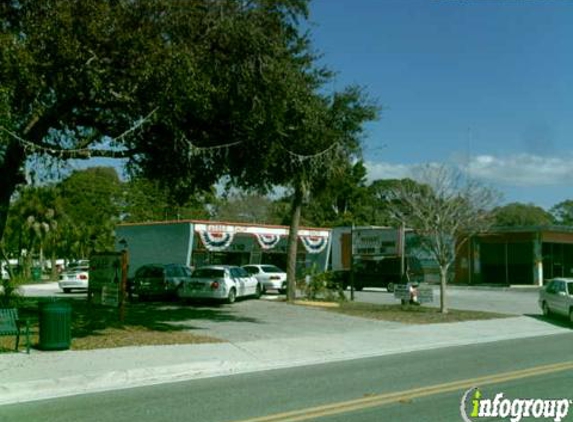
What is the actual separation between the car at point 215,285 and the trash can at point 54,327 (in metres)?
13.2

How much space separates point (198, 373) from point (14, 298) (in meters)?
11.6

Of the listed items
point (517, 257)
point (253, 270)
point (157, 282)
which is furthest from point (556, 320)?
point (517, 257)

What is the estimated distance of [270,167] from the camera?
19031 mm

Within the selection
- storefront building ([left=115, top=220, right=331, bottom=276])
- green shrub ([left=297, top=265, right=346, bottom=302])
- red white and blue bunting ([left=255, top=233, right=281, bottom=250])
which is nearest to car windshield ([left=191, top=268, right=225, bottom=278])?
green shrub ([left=297, top=265, right=346, bottom=302])

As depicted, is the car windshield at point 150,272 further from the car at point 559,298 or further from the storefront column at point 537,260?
the storefront column at point 537,260

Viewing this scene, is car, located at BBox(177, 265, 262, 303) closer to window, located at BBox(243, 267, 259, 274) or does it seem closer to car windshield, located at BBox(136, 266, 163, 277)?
car windshield, located at BBox(136, 266, 163, 277)

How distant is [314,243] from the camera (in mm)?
49562

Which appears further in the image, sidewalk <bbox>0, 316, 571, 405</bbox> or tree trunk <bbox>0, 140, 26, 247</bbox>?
tree trunk <bbox>0, 140, 26, 247</bbox>

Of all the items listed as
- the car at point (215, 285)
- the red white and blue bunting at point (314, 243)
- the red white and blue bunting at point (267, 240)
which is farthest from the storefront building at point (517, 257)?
the car at point (215, 285)

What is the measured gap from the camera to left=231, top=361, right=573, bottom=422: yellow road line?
28.7ft

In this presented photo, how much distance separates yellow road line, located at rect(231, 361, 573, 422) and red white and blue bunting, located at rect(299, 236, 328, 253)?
118 feet

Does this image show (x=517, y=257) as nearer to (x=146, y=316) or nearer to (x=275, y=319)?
(x=275, y=319)

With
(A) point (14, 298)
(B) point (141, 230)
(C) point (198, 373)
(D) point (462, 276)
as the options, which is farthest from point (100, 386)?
(D) point (462, 276)

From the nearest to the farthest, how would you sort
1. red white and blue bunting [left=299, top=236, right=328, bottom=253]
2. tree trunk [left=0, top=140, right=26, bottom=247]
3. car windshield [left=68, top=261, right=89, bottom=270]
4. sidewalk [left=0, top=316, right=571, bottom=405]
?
sidewalk [left=0, top=316, right=571, bottom=405] → tree trunk [left=0, top=140, right=26, bottom=247] → car windshield [left=68, top=261, right=89, bottom=270] → red white and blue bunting [left=299, top=236, right=328, bottom=253]
